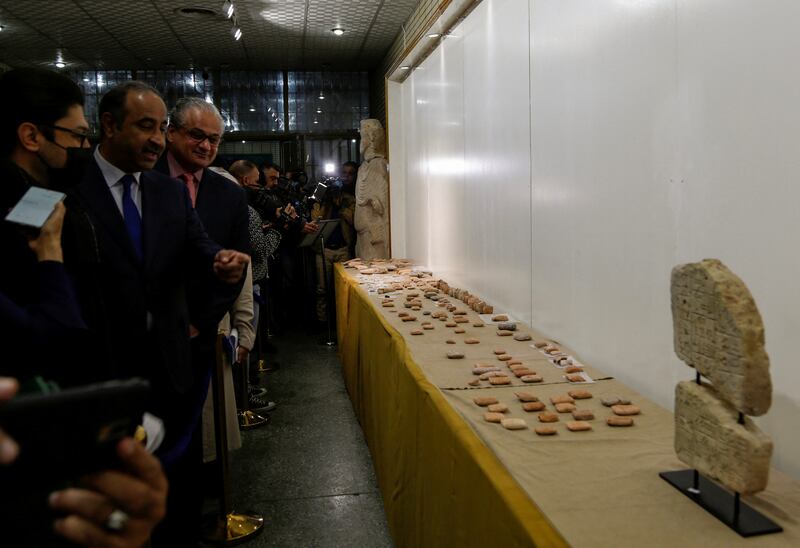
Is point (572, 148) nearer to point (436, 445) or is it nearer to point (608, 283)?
point (608, 283)

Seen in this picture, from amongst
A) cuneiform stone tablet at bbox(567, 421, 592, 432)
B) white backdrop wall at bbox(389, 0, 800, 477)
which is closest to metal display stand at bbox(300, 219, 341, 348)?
white backdrop wall at bbox(389, 0, 800, 477)

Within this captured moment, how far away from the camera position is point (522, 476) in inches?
53.6

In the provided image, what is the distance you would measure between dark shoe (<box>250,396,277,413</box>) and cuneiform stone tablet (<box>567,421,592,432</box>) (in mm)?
2991

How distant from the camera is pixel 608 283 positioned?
2.28m

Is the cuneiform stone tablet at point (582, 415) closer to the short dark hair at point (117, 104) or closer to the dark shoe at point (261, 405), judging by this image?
the short dark hair at point (117, 104)

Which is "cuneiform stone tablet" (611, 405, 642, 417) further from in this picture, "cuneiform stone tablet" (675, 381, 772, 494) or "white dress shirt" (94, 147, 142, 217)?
"white dress shirt" (94, 147, 142, 217)

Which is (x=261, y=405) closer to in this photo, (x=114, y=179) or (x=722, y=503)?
(x=114, y=179)

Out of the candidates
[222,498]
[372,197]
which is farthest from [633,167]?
[372,197]

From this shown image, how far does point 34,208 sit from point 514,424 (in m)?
1.26

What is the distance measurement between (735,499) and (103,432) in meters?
1.13

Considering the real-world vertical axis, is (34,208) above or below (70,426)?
above

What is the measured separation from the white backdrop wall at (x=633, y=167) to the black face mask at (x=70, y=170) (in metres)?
1.62

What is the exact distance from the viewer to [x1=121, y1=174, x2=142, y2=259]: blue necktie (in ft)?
6.19

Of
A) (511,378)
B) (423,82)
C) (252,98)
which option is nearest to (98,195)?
(511,378)
